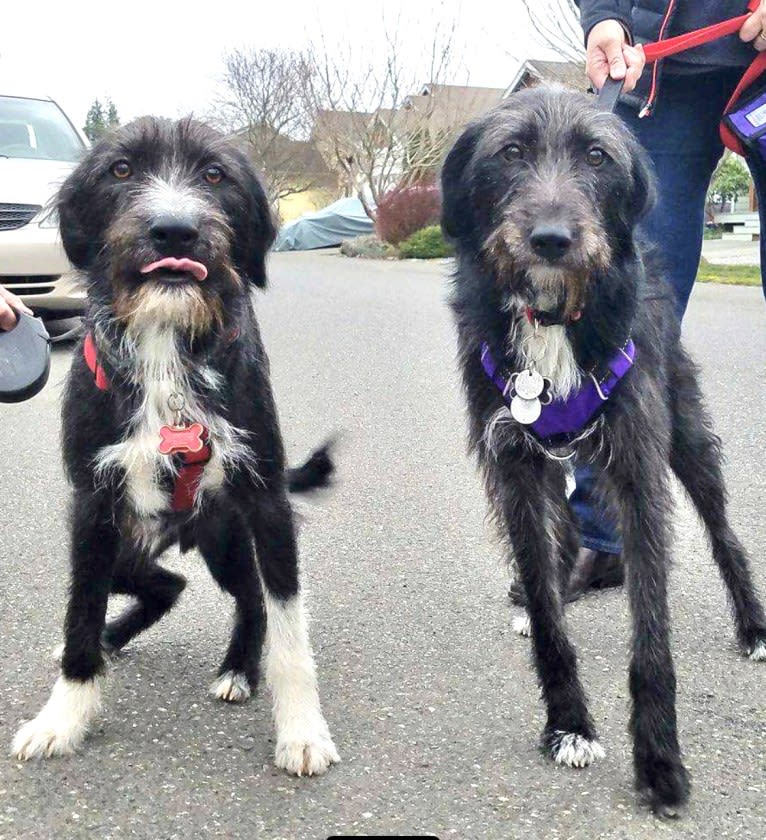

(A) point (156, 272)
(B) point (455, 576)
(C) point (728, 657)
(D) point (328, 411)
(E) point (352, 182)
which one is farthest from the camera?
(E) point (352, 182)

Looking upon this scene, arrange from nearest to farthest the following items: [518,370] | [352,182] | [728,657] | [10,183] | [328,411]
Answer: [518,370]
[728,657]
[328,411]
[10,183]
[352,182]

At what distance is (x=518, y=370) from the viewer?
9.96 feet

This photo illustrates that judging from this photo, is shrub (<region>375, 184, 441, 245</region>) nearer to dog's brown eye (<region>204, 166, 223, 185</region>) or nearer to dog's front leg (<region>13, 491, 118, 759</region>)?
dog's brown eye (<region>204, 166, 223, 185</region>)

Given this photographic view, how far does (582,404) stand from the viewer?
2990mm

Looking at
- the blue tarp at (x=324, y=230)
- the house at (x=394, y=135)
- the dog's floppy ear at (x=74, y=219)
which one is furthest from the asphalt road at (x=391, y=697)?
the blue tarp at (x=324, y=230)

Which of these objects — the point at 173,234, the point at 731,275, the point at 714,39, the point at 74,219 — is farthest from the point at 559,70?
the point at 173,234

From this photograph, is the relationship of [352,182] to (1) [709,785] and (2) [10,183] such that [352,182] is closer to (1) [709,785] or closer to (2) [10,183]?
(2) [10,183]

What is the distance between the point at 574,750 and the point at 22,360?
6.47ft

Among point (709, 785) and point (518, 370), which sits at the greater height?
point (518, 370)

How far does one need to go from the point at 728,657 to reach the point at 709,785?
85cm

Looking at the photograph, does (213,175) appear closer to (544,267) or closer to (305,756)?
(544,267)

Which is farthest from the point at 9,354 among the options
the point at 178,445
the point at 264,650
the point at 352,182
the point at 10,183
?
the point at 352,182

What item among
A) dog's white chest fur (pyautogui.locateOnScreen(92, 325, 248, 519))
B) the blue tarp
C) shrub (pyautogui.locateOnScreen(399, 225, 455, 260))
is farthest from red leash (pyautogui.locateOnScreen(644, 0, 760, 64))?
the blue tarp

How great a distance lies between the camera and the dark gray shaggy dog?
9.03 ft
